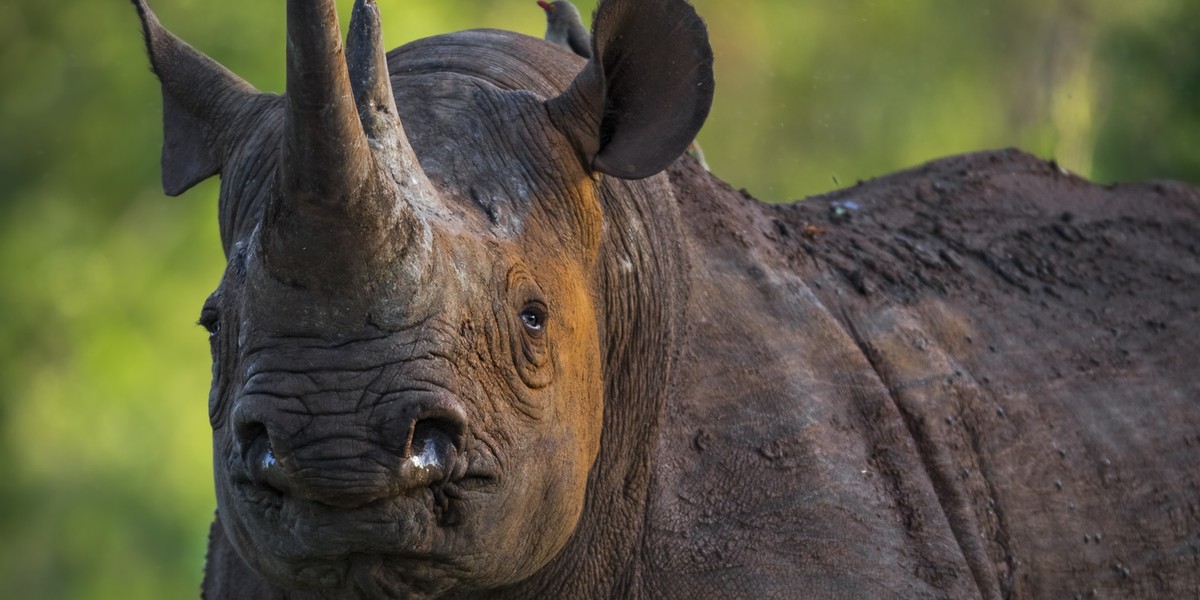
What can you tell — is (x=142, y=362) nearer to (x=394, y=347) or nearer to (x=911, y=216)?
(x=911, y=216)

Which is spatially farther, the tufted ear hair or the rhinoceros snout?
the tufted ear hair

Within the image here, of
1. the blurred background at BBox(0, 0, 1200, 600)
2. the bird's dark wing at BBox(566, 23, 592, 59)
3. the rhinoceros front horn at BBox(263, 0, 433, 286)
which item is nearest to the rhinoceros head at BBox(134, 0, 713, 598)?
the rhinoceros front horn at BBox(263, 0, 433, 286)

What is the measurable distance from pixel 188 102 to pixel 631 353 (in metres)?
1.33

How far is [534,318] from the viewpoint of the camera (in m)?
3.89

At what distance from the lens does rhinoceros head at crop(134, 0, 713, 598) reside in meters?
3.37

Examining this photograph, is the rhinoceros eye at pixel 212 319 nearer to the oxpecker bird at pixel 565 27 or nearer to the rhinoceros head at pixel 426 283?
the rhinoceros head at pixel 426 283

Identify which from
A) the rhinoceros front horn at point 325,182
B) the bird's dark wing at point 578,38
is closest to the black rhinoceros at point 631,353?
the rhinoceros front horn at point 325,182

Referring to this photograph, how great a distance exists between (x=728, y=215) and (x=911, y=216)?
1.25m

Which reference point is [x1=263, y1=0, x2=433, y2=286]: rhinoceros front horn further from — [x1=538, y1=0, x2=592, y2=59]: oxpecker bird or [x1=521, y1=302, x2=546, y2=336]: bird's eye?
[x1=538, y1=0, x2=592, y2=59]: oxpecker bird

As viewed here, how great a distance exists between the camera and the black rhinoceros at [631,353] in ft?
11.2

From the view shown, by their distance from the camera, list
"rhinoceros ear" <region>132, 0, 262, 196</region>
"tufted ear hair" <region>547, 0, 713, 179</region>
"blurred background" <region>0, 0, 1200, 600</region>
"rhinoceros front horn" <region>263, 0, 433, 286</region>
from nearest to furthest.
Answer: "rhinoceros front horn" <region>263, 0, 433, 286</region> < "tufted ear hair" <region>547, 0, 713, 179</region> < "rhinoceros ear" <region>132, 0, 262, 196</region> < "blurred background" <region>0, 0, 1200, 600</region>

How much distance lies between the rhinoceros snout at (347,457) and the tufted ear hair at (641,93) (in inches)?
40.5

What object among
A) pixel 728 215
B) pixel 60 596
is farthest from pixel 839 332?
pixel 60 596

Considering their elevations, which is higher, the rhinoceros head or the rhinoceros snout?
the rhinoceros head
